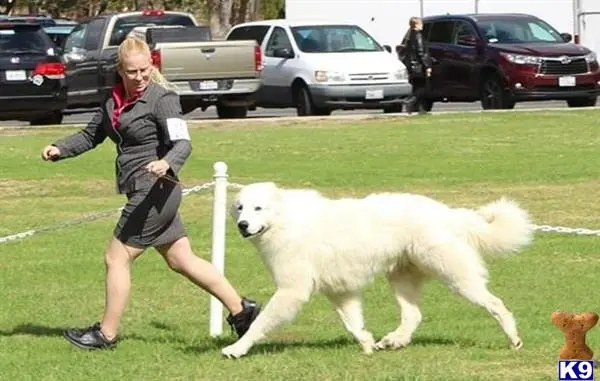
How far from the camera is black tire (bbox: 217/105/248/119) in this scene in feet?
93.1

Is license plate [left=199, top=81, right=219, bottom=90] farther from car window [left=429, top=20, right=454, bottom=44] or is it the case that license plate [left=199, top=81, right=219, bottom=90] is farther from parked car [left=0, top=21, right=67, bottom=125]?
car window [left=429, top=20, right=454, bottom=44]

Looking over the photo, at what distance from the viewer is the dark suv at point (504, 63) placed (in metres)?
27.6

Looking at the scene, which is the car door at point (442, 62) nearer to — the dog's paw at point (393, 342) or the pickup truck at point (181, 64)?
the pickup truck at point (181, 64)

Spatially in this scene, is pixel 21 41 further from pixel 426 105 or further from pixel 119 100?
pixel 119 100

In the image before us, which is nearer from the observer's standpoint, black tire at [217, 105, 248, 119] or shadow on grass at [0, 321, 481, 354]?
shadow on grass at [0, 321, 481, 354]

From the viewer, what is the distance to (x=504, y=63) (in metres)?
27.5

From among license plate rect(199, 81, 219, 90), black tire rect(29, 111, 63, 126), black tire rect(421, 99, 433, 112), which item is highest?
license plate rect(199, 81, 219, 90)

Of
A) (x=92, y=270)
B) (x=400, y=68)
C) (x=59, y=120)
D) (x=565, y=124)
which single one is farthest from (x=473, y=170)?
(x=59, y=120)

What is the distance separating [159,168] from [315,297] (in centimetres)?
261

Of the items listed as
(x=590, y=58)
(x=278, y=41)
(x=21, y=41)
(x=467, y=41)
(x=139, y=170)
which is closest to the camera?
(x=139, y=170)

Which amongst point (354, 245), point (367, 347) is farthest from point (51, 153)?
point (367, 347)

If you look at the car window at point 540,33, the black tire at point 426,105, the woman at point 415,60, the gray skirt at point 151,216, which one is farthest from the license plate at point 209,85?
the gray skirt at point 151,216

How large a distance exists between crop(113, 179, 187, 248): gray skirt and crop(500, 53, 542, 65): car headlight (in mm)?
19159

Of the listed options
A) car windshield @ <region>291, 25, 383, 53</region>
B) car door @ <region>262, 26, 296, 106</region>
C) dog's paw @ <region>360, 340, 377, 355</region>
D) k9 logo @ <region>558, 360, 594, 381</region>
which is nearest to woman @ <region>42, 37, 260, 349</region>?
dog's paw @ <region>360, 340, 377, 355</region>
